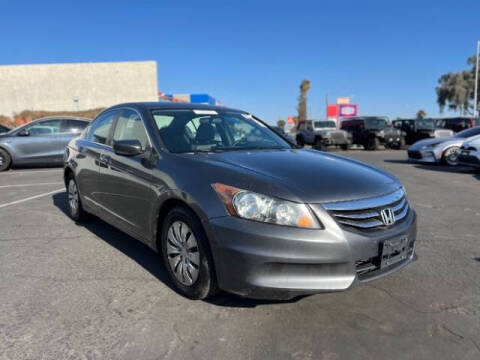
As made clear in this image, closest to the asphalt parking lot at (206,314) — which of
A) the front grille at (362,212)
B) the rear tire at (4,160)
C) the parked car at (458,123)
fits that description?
the front grille at (362,212)

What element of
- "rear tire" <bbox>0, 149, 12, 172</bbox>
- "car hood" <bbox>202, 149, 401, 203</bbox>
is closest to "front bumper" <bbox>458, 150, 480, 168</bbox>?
"car hood" <bbox>202, 149, 401, 203</bbox>

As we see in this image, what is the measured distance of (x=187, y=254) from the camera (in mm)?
3016

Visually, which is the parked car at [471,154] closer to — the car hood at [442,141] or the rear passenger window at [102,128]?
the car hood at [442,141]

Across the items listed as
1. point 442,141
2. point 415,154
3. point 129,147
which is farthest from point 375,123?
point 129,147

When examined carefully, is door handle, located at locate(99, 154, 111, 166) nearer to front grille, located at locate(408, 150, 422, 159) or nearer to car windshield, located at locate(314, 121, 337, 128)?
front grille, located at locate(408, 150, 422, 159)

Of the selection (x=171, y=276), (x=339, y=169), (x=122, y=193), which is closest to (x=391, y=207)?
(x=339, y=169)

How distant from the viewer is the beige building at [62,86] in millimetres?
43825

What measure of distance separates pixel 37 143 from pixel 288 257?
11175 mm

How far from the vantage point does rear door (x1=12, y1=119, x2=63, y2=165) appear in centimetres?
1163

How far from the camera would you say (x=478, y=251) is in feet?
13.9

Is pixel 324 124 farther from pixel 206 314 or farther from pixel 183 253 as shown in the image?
pixel 206 314

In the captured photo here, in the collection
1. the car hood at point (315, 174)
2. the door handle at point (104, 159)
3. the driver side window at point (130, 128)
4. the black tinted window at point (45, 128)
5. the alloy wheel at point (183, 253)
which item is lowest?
the alloy wheel at point (183, 253)

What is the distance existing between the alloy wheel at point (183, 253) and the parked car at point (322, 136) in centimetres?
1709

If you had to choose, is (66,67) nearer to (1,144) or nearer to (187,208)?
(1,144)
